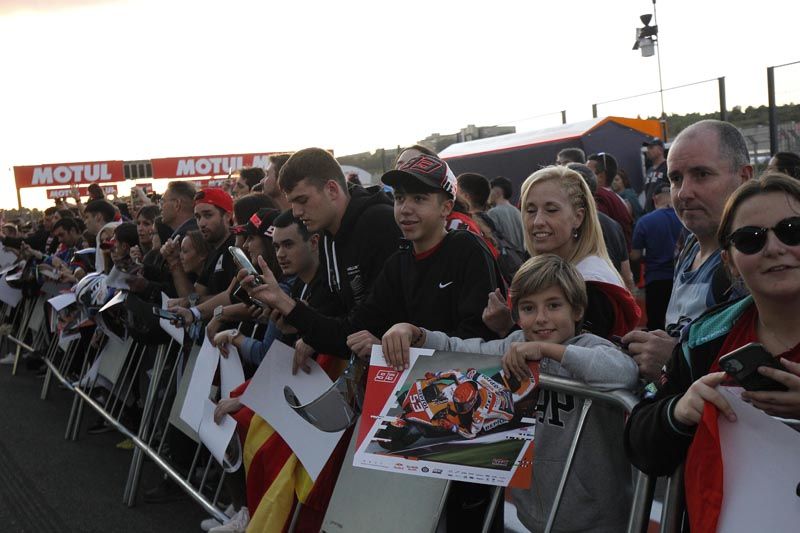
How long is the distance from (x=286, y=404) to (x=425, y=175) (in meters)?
1.20

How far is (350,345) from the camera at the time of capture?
10.6 feet

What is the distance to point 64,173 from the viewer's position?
39.0m

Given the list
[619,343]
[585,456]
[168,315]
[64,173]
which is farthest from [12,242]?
[64,173]

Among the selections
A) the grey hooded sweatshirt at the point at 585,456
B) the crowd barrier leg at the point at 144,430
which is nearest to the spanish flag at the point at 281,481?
the grey hooded sweatshirt at the point at 585,456

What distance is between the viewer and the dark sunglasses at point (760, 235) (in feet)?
6.45

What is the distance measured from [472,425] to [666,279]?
5.73 metres

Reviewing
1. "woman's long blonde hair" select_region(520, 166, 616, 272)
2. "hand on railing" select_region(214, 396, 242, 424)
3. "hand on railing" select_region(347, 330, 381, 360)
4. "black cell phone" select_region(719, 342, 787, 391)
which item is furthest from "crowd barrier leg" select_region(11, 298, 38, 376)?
"black cell phone" select_region(719, 342, 787, 391)

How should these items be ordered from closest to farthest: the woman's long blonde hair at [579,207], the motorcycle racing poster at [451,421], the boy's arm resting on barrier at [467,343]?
the motorcycle racing poster at [451,421], the boy's arm resting on barrier at [467,343], the woman's long blonde hair at [579,207]

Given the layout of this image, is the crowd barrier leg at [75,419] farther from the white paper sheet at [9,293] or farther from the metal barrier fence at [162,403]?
the white paper sheet at [9,293]

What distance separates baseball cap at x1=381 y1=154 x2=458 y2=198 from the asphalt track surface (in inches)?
116

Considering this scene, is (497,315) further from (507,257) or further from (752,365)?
(507,257)

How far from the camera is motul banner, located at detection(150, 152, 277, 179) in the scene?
37500mm

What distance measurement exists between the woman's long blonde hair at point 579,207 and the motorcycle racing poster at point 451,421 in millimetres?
979

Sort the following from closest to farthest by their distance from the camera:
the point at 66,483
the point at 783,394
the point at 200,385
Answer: the point at 783,394
the point at 200,385
the point at 66,483
